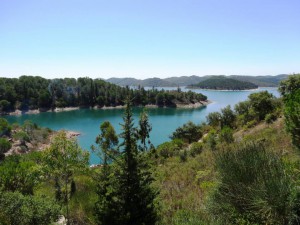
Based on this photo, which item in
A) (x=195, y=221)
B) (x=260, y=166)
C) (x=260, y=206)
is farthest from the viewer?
(x=195, y=221)

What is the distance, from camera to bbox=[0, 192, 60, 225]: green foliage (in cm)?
871

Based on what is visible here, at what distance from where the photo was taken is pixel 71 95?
131000 millimetres

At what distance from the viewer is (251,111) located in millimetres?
40000

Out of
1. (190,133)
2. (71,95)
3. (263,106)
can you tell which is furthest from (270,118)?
(71,95)

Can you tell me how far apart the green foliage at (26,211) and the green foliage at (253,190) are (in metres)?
5.97

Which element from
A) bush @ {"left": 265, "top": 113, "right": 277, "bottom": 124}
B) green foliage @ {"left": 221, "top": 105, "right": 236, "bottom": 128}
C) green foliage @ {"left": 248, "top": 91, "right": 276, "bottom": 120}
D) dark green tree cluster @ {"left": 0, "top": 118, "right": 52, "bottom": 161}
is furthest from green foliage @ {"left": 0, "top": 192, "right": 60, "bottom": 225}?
dark green tree cluster @ {"left": 0, "top": 118, "right": 52, "bottom": 161}

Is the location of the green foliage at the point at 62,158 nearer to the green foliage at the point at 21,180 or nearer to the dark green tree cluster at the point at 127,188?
the green foliage at the point at 21,180

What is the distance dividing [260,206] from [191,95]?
131993mm

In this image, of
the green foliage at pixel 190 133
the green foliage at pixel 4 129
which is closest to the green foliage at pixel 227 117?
the green foliage at pixel 190 133

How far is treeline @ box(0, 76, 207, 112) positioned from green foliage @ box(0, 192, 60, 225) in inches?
4434

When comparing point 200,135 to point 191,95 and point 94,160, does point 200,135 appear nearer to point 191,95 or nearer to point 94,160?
point 94,160

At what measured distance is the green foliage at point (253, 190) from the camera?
4816 millimetres

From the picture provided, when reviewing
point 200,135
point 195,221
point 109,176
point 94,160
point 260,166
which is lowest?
point 94,160

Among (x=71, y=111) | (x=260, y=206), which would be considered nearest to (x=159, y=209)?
(x=260, y=206)
